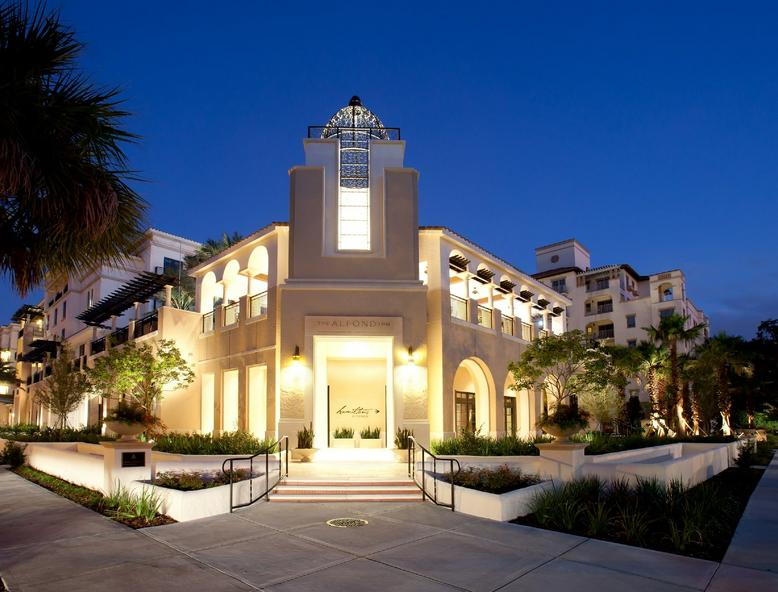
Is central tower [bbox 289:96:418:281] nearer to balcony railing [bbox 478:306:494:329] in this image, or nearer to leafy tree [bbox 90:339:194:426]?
balcony railing [bbox 478:306:494:329]

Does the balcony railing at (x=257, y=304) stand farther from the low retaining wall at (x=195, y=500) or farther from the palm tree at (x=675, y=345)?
the palm tree at (x=675, y=345)

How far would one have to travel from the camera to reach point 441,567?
773cm

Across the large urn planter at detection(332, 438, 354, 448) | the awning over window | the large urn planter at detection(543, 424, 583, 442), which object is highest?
the awning over window

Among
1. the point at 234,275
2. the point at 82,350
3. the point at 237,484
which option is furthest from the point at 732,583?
the point at 82,350

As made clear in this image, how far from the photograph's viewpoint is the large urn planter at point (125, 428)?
1260 cm

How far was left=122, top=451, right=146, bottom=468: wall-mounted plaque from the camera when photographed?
12.6 m

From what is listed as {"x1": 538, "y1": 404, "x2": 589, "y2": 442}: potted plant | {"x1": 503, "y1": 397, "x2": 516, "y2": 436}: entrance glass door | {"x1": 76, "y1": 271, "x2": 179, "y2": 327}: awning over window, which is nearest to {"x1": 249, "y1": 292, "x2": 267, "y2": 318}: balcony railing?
{"x1": 76, "y1": 271, "x2": 179, "y2": 327}: awning over window

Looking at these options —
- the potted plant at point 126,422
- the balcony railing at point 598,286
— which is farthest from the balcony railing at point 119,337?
the balcony railing at point 598,286

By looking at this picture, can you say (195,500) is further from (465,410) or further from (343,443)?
(465,410)

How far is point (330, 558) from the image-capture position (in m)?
8.09

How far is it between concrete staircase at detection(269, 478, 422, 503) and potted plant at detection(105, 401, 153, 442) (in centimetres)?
311

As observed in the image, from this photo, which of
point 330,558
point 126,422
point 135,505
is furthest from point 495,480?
point 126,422

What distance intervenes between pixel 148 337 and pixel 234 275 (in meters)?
5.17

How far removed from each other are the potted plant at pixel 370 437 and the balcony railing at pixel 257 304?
5751 millimetres
